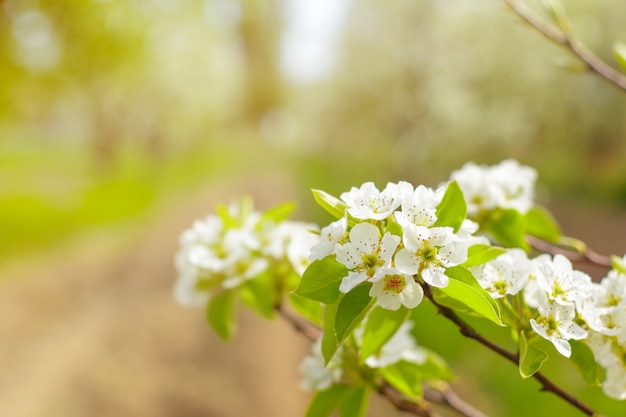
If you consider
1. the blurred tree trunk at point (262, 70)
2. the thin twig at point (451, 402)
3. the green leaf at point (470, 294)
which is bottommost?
the blurred tree trunk at point (262, 70)

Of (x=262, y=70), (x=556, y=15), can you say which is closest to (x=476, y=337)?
(x=556, y=15)

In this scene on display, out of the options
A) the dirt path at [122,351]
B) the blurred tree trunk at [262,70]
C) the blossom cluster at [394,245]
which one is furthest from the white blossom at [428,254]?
the blurred tree trunk at [262,70]

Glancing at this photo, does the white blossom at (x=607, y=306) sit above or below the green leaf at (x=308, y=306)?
above

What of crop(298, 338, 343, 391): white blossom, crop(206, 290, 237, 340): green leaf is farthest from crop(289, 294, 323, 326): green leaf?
crop(206, 290, 237, 340): green leaf

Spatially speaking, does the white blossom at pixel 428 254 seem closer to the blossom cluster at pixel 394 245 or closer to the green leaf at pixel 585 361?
the blossom cluster at pixel 394 245

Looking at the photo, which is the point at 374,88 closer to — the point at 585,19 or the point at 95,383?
the point at 585,19

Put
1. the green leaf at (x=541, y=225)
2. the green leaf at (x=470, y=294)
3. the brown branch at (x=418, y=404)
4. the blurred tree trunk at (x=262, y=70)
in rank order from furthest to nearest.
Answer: the blurred tree trunk at (x=262, y=70), the green leaf at (x=541, y=225), the brown branch at (x=418, y=404), the green leaf at (x=470, y=294)
